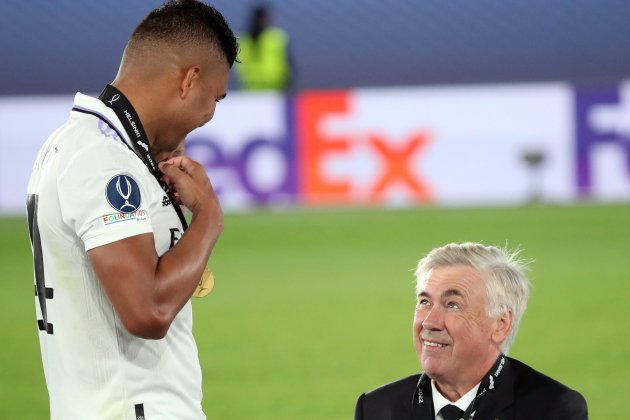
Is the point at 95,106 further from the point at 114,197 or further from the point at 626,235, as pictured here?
the point at 626,235

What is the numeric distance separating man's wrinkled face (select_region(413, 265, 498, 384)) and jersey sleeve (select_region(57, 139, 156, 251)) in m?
0.98

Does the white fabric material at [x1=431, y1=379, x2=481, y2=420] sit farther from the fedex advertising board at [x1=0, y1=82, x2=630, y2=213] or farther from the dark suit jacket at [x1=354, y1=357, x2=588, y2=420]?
the fedex advertising board at [x1=0, y1=82, x2=630, y2=213]

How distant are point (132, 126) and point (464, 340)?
1.11 meters

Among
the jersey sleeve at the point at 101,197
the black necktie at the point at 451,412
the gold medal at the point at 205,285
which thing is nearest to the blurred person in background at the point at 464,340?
the black necktie at the point at 451,412

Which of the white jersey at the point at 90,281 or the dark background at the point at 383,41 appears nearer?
the white jersey at the point at 90,281

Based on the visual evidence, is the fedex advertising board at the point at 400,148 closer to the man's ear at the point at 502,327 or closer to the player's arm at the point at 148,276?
the man's ear at the point at 502,327

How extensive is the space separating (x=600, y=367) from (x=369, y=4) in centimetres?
1469

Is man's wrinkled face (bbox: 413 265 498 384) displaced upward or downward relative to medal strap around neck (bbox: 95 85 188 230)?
downward

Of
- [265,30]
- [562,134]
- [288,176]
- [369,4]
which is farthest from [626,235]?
[369,4]

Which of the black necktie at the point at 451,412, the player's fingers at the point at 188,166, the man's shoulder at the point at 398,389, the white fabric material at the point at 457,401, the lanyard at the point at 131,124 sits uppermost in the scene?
the lanyard at the point at 131,124

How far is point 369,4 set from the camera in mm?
20188

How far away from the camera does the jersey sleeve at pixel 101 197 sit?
7.50 feet

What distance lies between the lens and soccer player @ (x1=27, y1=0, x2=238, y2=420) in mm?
2303

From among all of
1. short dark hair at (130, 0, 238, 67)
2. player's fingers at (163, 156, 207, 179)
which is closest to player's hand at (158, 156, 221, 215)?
player's fingers at (163, 156, 207, 179)
